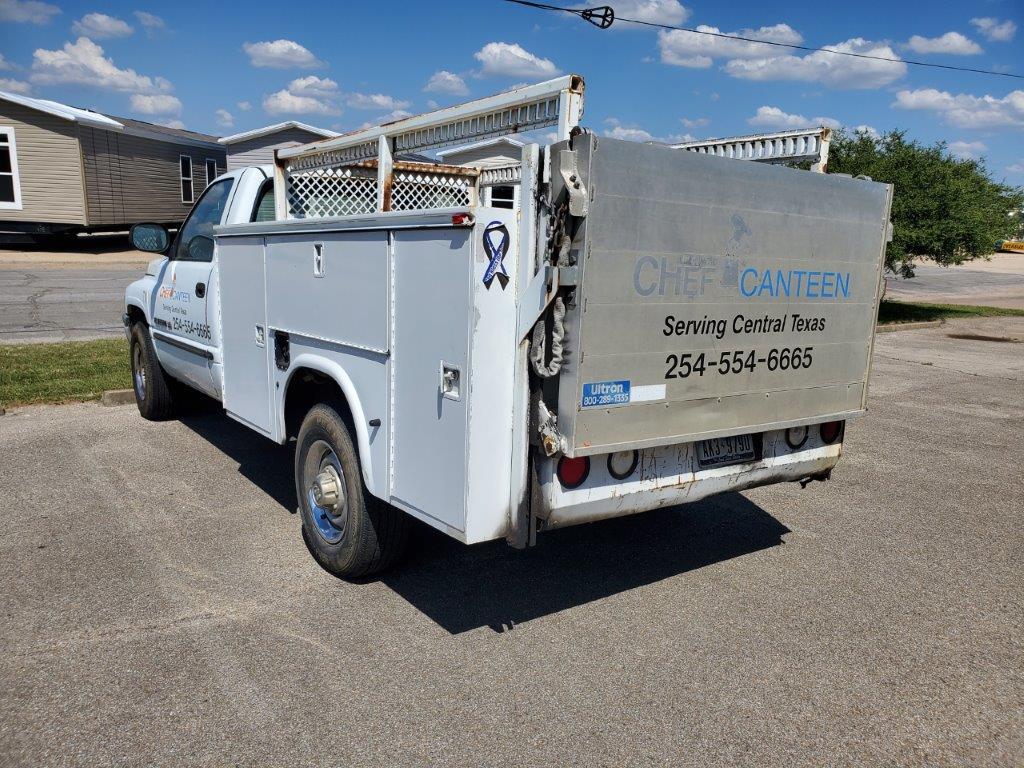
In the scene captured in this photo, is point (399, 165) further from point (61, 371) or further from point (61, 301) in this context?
point (61, 301)

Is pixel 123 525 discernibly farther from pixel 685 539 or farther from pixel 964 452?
pixel 964 452

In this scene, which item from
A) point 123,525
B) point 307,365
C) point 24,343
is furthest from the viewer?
point 24,343

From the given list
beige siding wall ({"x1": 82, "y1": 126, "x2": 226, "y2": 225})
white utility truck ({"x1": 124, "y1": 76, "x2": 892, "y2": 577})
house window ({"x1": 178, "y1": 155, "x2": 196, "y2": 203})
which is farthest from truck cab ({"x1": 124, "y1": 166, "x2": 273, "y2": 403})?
house window ({"x1": 178, "y1": 155, "x2": 196, "y2": 203})

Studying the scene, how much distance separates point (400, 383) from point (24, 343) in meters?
9.73

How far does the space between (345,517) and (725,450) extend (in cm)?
199

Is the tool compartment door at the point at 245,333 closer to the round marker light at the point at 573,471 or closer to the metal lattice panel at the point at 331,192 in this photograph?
the metal lattice panel at the point at 331,192

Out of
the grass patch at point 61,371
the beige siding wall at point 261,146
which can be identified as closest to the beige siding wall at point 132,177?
the beige siding wall at point 261,146

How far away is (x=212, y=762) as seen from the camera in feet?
9.07

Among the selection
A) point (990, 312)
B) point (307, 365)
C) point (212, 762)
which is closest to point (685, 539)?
point (307, 365)

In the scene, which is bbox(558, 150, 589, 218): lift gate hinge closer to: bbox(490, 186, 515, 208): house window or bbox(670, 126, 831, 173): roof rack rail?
bbox(670, 126, 831, 173): roof rack rail

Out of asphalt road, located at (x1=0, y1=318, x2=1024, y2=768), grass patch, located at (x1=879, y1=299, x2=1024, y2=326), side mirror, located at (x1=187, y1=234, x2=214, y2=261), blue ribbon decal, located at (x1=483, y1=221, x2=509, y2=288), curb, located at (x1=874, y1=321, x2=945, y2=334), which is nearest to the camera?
asphalt road, located at (x1=0, y1=318, x2=1024, y2=768)

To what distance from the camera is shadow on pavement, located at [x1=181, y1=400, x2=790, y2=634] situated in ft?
13.1

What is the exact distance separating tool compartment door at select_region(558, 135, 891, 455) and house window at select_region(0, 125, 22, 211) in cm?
2661

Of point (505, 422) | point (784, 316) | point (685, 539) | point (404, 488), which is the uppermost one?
point (784, 316)
